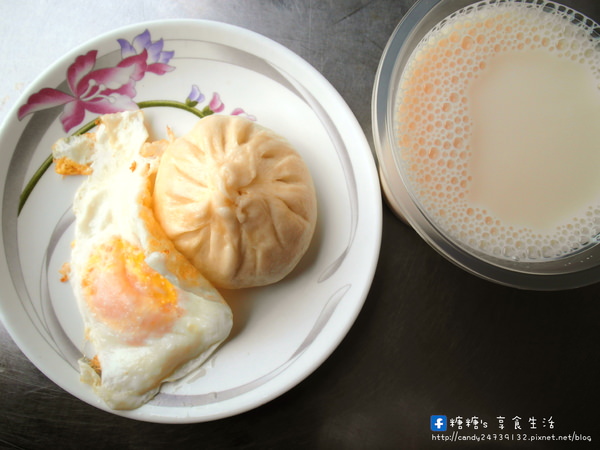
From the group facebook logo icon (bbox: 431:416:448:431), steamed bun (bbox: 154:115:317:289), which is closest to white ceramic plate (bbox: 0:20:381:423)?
steamed bun (bbox: 154:115:317:289)

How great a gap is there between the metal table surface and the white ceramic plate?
0.70 ft

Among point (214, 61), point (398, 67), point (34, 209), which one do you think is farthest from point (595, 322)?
point (34, 209)

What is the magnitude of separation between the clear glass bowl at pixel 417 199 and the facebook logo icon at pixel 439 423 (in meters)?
0.59

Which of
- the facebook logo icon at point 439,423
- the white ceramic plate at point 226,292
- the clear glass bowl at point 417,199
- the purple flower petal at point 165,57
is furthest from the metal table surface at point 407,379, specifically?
the purple flower petal at point 165,57

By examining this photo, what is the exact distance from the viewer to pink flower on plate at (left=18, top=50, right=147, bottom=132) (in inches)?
48.3

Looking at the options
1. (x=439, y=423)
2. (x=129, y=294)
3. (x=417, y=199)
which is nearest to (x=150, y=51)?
(x=129, y=294)

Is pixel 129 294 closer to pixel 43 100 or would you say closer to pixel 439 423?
pixel 43 100

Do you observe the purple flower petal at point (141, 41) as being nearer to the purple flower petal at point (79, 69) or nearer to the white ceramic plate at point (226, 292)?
the white ceramic plate at point (226, 292)

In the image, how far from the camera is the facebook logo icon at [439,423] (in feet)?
4.38

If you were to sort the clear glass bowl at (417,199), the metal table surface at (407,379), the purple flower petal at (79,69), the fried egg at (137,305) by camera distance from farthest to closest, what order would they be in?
1. the metal table surface at (407,379)
2. the purple flower petal at (79,69)
3. the fried egg at (137,305)
4. the clear glass bowl at (417,199)

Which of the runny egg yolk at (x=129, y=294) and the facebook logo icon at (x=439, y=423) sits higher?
the runny egg yolk at (x=129, y=294)

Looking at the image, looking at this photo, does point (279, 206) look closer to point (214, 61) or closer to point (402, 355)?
point (214, 61)

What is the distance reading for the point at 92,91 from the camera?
1261 millimetres

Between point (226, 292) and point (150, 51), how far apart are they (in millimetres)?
791
